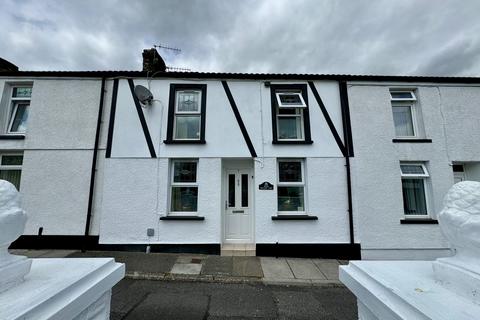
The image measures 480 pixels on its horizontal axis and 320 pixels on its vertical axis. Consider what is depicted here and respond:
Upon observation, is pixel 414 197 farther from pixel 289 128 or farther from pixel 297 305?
pixel 297 305

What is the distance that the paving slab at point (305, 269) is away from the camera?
455 cm

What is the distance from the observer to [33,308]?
2.72ft

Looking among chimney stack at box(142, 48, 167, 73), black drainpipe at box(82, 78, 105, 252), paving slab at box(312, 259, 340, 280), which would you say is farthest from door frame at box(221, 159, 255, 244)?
chimney stack at box(142, 48, 167, 73)

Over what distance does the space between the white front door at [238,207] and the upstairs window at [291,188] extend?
0.85 metres

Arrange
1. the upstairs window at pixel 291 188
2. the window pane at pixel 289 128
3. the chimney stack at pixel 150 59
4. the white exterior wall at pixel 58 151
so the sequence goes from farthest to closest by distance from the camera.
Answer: the chimney stack at pixel 150 59 < the window pane at pixel 289 128 < the upstairs window at pixel 291 188 < the white exterior wall at pixel 58 151

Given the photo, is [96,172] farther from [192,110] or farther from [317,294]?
[317,294]

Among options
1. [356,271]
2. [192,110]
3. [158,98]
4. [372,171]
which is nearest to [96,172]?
[158,98]

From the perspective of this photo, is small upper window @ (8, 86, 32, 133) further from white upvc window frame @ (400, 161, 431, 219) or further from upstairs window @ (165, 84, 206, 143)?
white upvc window frame @ (400, 161, 431, 219)

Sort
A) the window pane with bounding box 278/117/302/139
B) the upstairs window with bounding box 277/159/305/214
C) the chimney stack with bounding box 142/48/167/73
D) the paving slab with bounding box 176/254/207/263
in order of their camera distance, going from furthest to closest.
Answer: the chimney stack with bounding box 142/48/167/73 → the window pane with bounding box 278/117/302/139 → the upstairs window with bounding box 277/159/305/214 → the paving slab with bounding box 176/254/207/263

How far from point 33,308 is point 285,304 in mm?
3541

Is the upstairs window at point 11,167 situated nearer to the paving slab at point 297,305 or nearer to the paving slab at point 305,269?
the paving slab at point 297,305

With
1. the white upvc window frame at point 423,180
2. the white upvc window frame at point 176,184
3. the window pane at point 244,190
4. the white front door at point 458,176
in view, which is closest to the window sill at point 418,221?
the white upvc window frame at point 423,180

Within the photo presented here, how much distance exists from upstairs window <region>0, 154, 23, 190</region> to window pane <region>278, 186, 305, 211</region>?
7.24 metres

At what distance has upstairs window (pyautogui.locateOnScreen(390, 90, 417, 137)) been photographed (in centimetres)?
635
